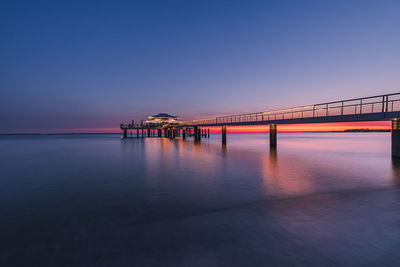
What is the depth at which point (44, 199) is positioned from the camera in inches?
294

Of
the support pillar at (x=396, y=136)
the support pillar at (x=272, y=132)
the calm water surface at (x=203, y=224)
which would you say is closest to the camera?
the calm water surface at (x=203, y=224)

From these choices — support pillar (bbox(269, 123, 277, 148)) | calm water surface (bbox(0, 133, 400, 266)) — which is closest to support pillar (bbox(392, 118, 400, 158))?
calm water surface (bbox(0, 133, 400, 266))

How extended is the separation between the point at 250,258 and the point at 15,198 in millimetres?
8988

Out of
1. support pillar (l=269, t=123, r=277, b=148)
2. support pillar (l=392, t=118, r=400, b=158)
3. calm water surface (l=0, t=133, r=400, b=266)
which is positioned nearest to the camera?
calm water surface (l=0, t=133, r=400, b=266)

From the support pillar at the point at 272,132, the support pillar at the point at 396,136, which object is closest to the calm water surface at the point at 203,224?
the support pillar at the point at 396,136

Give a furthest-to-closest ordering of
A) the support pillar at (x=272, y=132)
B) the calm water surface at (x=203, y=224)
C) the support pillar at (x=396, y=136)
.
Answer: the support pillar at (x=272, y=132), the support pillar at (x=396, y=136), the calm water surface at (x=203, y=224)

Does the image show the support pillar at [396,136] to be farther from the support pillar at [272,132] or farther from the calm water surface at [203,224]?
the support pillar at [272,132]

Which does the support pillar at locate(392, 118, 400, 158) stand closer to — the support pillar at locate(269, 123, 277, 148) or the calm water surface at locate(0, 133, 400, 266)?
the calm water surface at locate(0, 133, 400, 266)

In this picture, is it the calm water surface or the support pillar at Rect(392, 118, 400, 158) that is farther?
the support pillar at Rect(392, 118, 400, 158)

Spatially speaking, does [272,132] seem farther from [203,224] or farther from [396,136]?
[203,224]

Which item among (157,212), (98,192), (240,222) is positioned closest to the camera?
(240,222)

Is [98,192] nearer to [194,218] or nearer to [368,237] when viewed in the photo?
[194,218]

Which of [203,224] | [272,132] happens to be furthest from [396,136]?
[203,224]

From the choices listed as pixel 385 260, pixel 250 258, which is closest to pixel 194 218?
pixel 250 258
